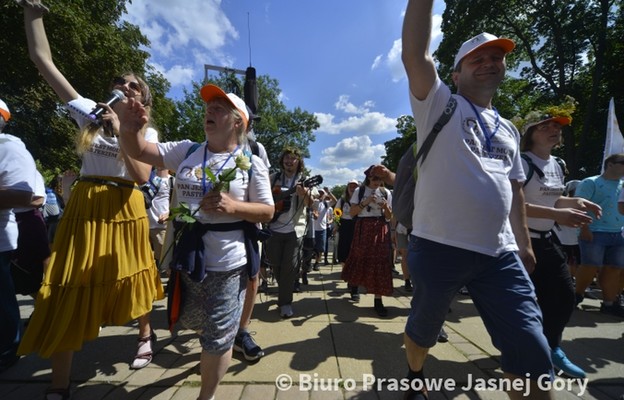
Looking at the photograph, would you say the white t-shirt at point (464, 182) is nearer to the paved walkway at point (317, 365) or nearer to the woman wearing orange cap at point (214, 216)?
the woman wearing orange cap at point (214, 216)

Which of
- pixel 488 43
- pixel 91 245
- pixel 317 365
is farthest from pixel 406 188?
pixel 91 245

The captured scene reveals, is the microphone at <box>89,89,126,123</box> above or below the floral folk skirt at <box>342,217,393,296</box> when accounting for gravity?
above

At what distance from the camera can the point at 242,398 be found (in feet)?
6.32

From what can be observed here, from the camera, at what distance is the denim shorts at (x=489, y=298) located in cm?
139

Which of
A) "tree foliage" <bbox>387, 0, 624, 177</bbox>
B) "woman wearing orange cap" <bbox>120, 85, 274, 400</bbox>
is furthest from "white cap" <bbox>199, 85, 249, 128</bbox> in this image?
"tree foliage" <bbox>387, 0, 624, 177</bbox>

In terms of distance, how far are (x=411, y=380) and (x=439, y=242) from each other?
3.56 feet

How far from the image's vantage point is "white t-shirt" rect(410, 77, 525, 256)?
1.57m

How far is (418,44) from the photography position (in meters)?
1.48

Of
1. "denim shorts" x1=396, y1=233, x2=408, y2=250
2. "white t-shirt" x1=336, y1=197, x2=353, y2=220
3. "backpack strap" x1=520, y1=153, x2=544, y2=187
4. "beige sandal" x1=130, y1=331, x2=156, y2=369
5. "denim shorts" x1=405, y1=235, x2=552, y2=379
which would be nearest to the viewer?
"denim shorts" x1=405, y1=235, x2=552, y2=379

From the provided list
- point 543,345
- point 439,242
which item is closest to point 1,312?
point 439,242

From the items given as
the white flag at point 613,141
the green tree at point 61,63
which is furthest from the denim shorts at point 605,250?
the green tree at point 61,63

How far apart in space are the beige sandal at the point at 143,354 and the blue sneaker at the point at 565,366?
356 centimetres

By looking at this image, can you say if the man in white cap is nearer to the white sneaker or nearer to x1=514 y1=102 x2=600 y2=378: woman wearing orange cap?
x1=514 y1=102 x2=600 y2=378: woman wearing orange cap

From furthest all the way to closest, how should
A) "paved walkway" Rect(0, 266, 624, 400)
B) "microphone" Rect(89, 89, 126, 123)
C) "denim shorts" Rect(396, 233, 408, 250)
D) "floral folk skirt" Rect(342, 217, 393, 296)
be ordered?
"denim shorts" Rect(396, 233, 408, 250) < "floral folk skirt" Rect(342, 217, 393, 296) < "paved walkway" Rect(0, 266, 624, 400) < "microphone" Rect(89, 89, 126, 123)
